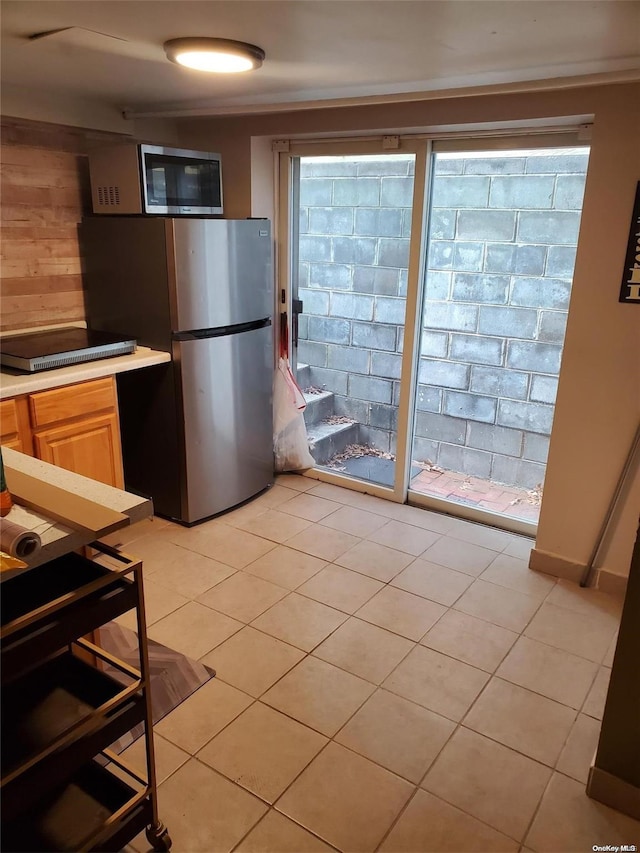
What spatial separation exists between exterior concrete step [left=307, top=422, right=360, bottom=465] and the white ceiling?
185cm

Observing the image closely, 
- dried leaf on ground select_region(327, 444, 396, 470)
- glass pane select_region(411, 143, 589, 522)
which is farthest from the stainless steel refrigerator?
glass pane select_region(411, 143, 589, 522)

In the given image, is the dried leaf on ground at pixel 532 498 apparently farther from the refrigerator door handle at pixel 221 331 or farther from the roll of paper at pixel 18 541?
the roll of paper at pixel 18 541

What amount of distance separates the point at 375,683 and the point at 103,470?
1547 millimetres

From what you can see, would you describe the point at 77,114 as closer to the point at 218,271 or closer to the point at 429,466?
the point at 218,271

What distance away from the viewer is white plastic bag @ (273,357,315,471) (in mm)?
3777

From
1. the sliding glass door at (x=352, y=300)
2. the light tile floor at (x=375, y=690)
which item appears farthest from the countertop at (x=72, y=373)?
the sliding glass door at (x=352, y=300)

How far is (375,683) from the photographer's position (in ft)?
7.36

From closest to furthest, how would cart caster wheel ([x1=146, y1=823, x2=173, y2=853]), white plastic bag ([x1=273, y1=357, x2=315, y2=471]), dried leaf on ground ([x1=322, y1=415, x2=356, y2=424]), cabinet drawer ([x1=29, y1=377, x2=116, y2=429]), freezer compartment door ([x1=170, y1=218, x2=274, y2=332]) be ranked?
cart caster wheel ([x1=146, y1=823, x2=173, y2=853])
cabinet drawer ([x1=29, y1=377, x2=116, y2=429])
freezer compartment door ([x1=170, y1=218, x2=274, y2=332])
white plastic bag ([x1=273, y1=357, x2=315, y2=471])
dried leaf on ground ([x1=322, y1=415, x2=356, y2=424])

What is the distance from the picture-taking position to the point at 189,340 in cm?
305

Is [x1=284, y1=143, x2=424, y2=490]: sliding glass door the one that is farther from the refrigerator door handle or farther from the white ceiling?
the white ceiling

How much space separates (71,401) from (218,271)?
926 millimetres

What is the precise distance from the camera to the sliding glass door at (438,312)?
3053 millimetres

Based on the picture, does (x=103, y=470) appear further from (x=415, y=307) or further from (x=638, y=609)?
(x=638, y=609)

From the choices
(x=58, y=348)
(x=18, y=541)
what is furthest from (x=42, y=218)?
(x=18, y=541)
